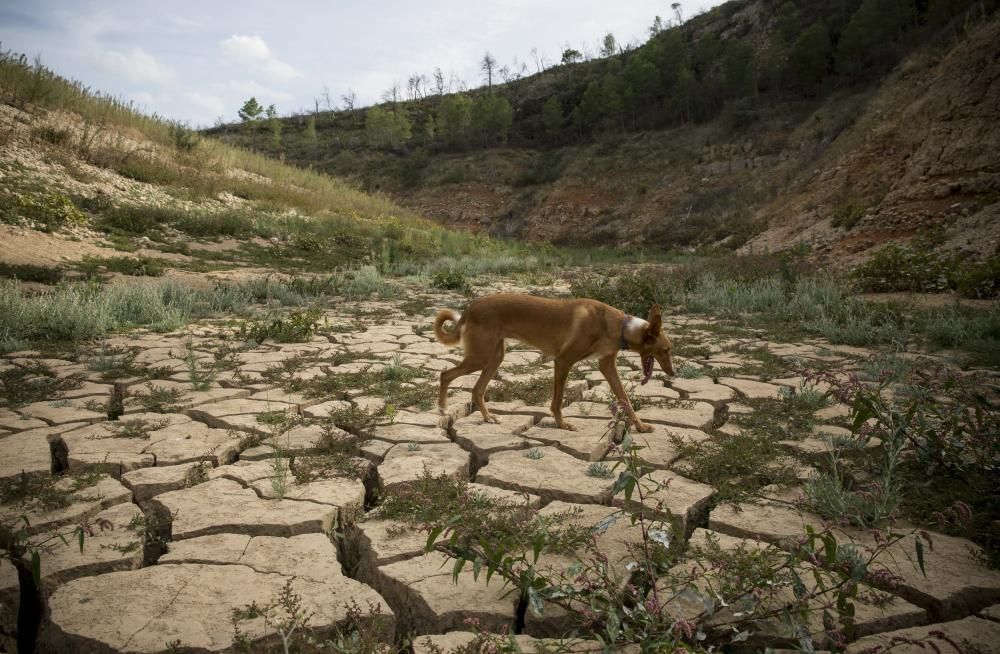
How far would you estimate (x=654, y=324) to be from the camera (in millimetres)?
3535

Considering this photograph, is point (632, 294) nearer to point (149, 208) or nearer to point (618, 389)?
point (618, 389)

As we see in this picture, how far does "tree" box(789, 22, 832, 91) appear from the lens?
33031 millimetres

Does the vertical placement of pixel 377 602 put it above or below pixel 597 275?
below

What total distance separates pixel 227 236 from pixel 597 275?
8169 mm

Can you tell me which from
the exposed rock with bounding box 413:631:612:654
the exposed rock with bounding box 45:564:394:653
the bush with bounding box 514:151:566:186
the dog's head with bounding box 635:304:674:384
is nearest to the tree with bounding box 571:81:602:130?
the bush with bounding box 514:151:566:186

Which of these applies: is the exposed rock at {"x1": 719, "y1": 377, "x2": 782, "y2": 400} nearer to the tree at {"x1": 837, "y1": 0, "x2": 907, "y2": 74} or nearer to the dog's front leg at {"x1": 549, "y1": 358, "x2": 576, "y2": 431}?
the dog's front leg at {"x1": 549, "y1": 358, "x2": 576, "y2": 431}

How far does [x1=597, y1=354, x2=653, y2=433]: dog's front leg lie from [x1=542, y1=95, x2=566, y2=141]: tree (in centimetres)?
4668

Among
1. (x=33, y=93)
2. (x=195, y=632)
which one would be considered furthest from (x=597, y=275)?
(x=33, y=93)

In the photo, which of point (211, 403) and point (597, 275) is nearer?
point (211, 403)

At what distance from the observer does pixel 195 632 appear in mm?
1708

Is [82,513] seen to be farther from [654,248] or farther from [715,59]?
[715,59]

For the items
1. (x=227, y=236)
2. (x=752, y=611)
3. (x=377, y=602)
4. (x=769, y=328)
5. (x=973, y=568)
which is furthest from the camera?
(x=227, y=236)

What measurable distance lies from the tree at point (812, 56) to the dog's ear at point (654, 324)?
38220 millimetres

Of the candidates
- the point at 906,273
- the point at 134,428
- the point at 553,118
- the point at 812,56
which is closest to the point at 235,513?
the point at 134,428
